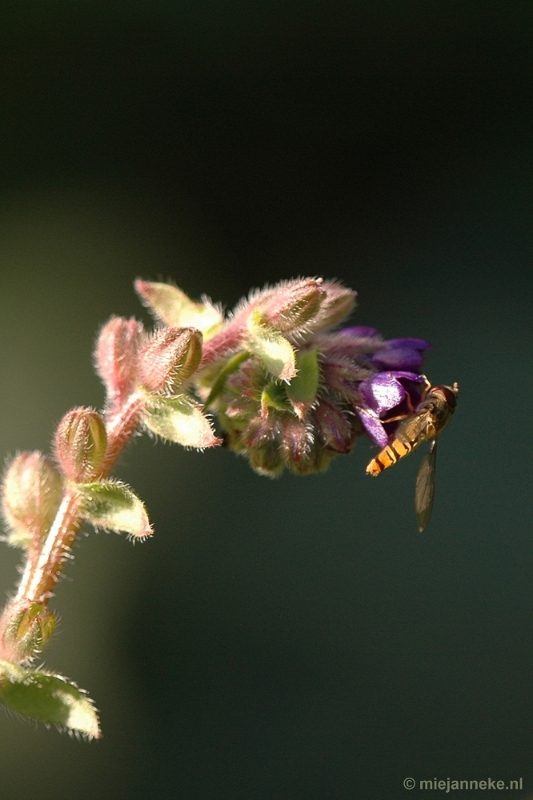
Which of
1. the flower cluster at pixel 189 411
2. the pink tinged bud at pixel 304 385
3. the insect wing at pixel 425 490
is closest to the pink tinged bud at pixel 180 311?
the flower cluster at pixel 189 411

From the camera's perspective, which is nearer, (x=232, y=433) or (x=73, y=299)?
(x=232, y=433)

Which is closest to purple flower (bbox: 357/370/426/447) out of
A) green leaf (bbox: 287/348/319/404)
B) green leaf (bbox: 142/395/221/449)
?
green leaf (bbox: 287/348/319/404)

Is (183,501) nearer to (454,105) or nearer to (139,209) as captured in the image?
(139,209)

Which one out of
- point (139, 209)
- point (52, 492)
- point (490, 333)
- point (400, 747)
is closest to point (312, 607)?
point (400, 747)

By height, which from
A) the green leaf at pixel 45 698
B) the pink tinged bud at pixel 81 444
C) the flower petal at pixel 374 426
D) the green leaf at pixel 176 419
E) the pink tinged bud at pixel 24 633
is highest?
the flower petal at pixel 374 426

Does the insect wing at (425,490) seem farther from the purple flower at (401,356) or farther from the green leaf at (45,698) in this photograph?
the green leaf at (45,698)

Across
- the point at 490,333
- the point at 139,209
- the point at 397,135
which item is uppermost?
the point at 397,135

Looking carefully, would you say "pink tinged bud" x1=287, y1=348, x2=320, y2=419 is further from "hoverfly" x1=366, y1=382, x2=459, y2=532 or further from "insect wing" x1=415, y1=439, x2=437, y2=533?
"insect wing" x1=415, y1=439, x2=437, y2=533
